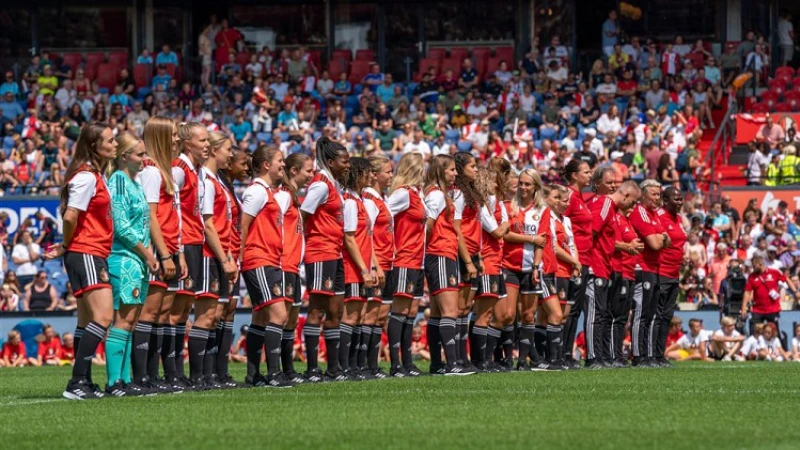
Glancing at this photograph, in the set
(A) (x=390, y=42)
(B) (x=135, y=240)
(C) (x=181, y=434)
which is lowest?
(C) (x=181, y=434)

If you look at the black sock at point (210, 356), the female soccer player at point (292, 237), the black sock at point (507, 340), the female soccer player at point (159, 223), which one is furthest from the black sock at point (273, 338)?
the black sock at point (507, 340)

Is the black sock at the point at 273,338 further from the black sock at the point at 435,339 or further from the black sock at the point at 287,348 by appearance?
the black sock at the point at 435,339

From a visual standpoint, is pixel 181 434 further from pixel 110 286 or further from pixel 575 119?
pixel 575 119

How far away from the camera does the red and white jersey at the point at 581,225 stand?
16.5m

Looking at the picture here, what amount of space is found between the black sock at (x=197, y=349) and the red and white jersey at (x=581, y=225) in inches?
221

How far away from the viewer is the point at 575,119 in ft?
105

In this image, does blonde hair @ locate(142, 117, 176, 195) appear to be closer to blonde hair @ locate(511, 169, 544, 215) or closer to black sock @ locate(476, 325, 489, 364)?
black sock @ locate(476, 325, 489, 364)

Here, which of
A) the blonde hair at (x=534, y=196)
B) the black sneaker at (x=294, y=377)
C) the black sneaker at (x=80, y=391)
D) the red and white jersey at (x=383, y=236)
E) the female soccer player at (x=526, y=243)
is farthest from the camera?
the blonde hair at (x=534, y=196)

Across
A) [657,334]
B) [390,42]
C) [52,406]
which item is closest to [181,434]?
[52,406]

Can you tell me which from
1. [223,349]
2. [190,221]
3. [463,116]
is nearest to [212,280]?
[190,221]

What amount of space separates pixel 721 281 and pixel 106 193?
15.3 meters

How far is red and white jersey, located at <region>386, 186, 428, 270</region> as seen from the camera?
14359mm

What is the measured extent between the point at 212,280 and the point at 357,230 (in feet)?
7.48

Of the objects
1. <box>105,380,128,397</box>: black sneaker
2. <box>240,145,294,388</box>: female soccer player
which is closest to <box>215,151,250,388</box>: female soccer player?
<box>240,145,294,388</box>: female soccer player
